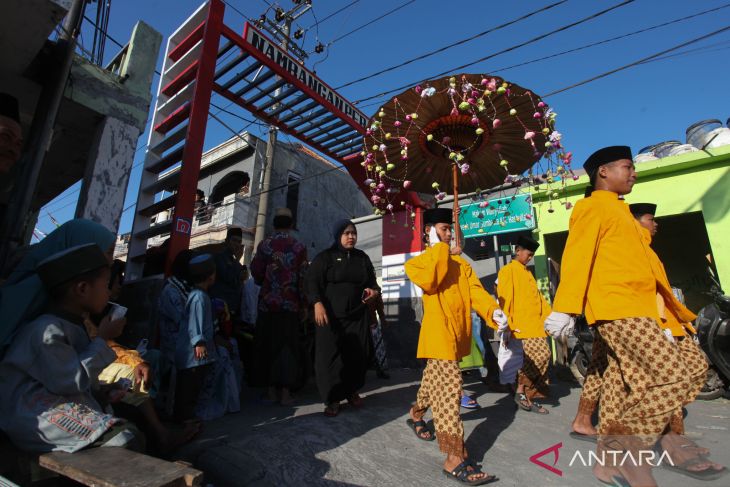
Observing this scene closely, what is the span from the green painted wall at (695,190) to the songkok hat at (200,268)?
603cm

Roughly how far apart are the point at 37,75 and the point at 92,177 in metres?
1.10

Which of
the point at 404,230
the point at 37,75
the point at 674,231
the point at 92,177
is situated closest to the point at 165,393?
the point at 92,177

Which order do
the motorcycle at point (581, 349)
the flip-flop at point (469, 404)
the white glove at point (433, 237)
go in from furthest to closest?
the motorcycle at point (581, 349) → the flip-flop at point (469, 404) → the white glove at point (433, 237)

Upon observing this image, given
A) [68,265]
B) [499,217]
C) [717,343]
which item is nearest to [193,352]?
[68,265]

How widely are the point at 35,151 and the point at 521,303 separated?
5015 millimetres

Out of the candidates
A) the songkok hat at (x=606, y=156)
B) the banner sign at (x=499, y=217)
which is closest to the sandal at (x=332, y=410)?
the songkok hat at (x=606, y=156)

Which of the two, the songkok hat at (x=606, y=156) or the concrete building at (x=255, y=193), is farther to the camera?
the concrete building at (x=255, y=193)

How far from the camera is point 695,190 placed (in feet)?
20.9

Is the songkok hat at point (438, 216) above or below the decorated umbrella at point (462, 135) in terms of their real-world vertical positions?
below

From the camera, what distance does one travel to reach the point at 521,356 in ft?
13.2

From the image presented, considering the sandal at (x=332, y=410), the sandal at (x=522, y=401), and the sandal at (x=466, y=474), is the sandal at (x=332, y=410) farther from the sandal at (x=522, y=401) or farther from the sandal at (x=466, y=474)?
the sandal at (x=522, y=401)

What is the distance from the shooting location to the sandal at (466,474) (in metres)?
2.04

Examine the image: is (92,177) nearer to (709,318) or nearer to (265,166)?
(709,318)

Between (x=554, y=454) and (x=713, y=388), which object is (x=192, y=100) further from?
(x=713, y=388)
